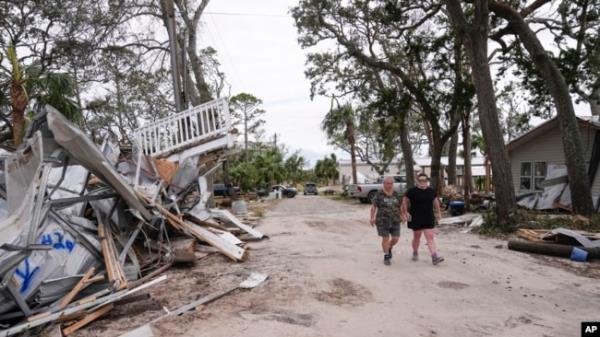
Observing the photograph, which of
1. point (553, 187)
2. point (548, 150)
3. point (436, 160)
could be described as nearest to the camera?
point (553, 187)

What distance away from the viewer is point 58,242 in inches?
215

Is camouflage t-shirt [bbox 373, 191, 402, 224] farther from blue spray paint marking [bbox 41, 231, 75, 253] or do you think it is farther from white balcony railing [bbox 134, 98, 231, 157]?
blue spray paint marking [bbox 41, 231, 75, 253]

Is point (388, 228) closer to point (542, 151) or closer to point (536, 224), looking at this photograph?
point (536, 224)

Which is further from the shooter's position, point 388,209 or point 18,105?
point 18,105

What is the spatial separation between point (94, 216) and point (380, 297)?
497 centimetres

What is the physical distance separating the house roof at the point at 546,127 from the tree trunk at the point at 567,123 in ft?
9.49

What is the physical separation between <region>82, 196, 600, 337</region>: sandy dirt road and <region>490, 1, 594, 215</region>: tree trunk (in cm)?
572

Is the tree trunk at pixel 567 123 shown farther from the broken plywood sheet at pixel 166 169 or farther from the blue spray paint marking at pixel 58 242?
the blue spray paint marking at pixel 58 242

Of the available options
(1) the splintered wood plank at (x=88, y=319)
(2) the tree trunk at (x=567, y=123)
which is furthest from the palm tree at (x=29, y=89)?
(2) the tree trunk at (x=567, y=123)

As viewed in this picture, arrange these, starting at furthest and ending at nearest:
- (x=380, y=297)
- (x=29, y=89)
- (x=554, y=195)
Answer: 1. (x=554, y=195)
2. (x=29, y=89)
3. (x=380, y=297)

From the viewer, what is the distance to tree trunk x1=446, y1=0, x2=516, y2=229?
429 inches

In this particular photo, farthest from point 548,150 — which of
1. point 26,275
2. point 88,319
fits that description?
point 26,275

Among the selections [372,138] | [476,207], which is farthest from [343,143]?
[476,207]

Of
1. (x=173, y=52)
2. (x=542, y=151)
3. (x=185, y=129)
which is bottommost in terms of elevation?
(x=542, y=151)
